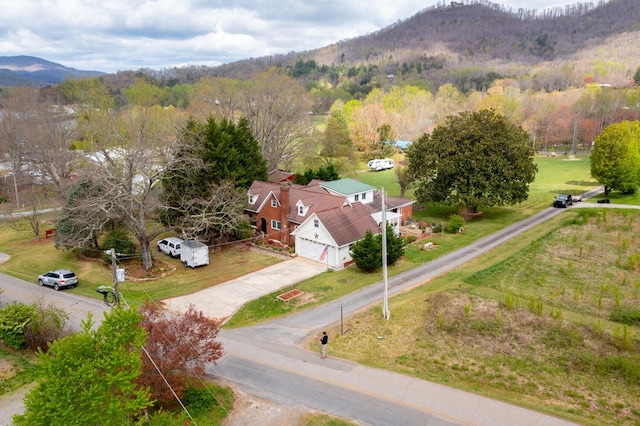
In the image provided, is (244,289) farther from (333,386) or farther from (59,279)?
(333,386)

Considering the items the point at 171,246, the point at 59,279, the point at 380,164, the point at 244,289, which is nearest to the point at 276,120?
the point at 380,164

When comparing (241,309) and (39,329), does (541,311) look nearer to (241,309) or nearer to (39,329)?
(241,309)

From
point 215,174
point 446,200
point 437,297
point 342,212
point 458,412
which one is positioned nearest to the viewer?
point 458,412

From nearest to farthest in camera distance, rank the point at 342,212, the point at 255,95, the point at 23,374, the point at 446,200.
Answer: the point at 23,374, the point at 342,212, the point at 446,200, the point at 255,95

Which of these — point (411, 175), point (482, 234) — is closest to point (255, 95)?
point (411, 175)

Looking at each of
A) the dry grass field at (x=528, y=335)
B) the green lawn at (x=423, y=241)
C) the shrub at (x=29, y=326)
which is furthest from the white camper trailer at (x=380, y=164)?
the shrub at (x=29, y=326)

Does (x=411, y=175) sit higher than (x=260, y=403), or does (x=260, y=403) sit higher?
(x=411, y=175)

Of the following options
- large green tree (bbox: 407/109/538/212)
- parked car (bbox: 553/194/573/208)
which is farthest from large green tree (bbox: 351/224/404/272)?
parked car (bbox: 553/194/573/208)
